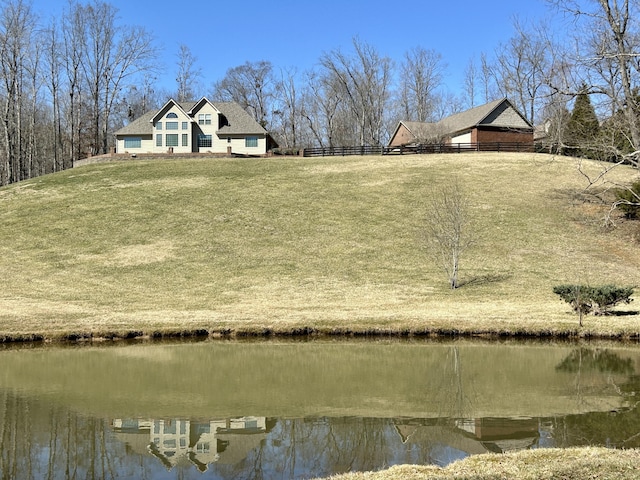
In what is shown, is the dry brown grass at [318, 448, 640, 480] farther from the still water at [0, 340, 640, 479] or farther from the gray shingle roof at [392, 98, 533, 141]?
the gray shingle roof at [392, 98, 533, 141]

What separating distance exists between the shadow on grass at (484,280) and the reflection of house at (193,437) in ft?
66.3

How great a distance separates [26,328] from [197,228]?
19.3 m

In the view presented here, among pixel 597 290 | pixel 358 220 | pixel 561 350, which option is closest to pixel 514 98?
pixel 358 220

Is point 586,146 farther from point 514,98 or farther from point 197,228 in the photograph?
point 514,98

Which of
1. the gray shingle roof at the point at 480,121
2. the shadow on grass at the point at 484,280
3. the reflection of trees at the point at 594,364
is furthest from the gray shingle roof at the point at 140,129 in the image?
the reflection of trees at the point at 594,364

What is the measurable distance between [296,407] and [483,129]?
60.7m

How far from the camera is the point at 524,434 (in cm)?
955

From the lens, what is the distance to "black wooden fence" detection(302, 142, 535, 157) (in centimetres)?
6278

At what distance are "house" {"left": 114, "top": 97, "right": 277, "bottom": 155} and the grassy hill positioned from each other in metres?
10.9

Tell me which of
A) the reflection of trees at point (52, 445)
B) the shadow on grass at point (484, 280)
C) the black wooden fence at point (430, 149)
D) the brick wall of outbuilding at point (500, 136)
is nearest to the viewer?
the reflection of trees at point (52, 445)

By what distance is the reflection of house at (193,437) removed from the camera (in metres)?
8.76

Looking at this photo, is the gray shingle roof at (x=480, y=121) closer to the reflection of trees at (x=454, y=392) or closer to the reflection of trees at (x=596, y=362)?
the reflection of trees at (x=596, y=362)

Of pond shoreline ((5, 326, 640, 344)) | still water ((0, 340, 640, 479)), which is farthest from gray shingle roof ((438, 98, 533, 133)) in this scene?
still water ((0, 340, 640, 479))

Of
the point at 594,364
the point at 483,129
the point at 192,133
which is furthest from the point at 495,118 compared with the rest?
the point at 594,364
